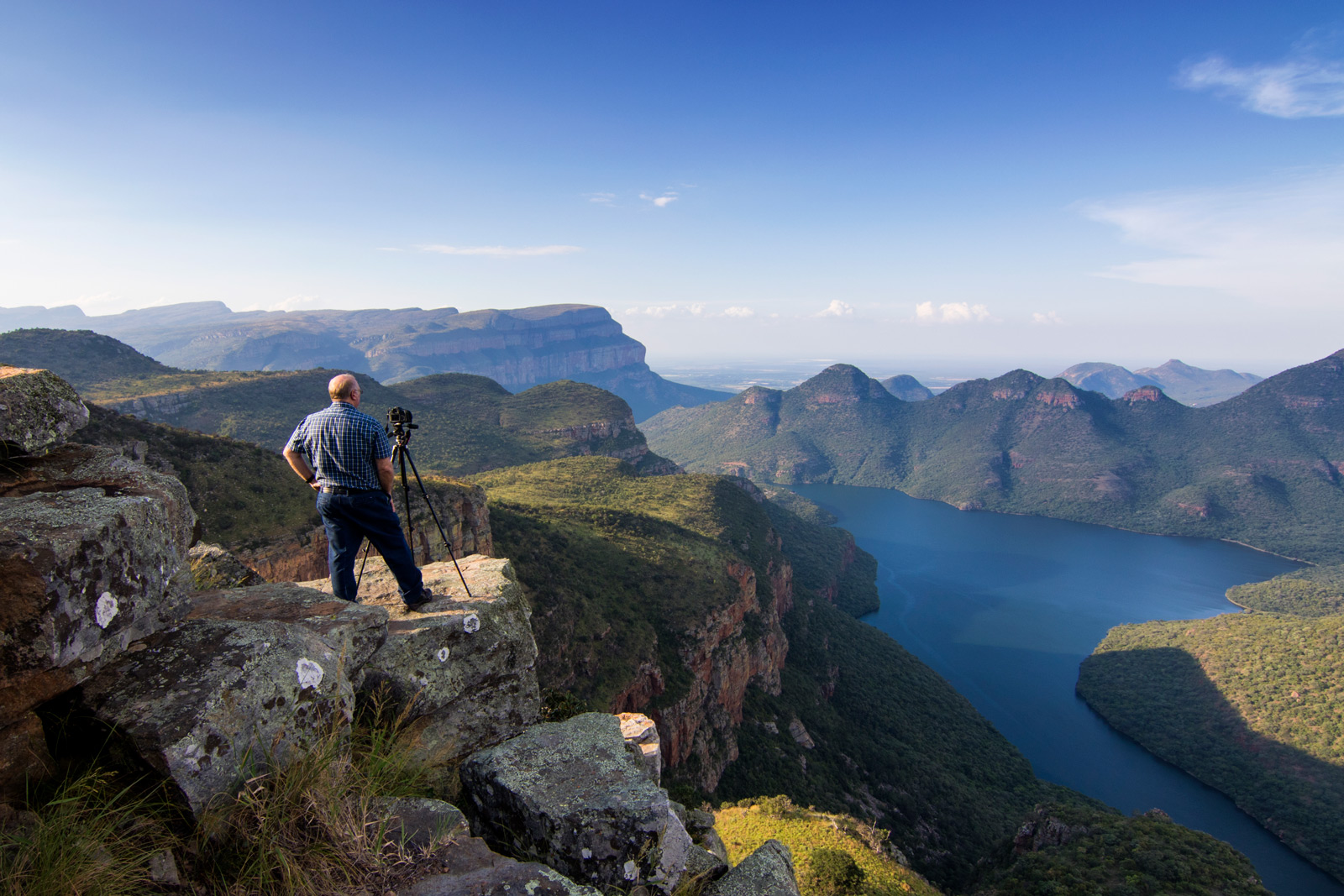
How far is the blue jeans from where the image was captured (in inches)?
236

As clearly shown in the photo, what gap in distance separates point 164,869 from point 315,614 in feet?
8.53

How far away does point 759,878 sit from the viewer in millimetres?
4418

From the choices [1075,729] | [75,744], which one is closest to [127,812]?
[75,744]

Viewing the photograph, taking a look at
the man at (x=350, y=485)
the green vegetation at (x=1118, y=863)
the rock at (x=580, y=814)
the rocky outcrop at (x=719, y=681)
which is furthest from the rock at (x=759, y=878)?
the green vegetation at (x=1118, y=863)

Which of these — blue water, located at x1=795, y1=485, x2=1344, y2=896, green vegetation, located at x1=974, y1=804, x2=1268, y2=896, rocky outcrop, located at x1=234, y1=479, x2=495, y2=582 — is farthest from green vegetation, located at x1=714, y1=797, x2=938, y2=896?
blue water, located at x1=795, y1=485, x2=1344, y2=896

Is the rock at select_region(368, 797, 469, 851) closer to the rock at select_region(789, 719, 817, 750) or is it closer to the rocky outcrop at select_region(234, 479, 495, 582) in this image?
the rocky outcrop at select_region(234, 479, 495, 582)

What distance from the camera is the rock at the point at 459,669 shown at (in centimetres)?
502

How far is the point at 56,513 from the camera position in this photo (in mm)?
3459

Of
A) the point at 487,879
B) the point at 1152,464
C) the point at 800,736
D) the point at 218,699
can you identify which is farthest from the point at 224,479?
Result: the point at 1152,464

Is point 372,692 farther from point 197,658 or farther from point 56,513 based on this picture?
point 56,513

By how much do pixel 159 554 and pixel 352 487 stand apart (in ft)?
6.66

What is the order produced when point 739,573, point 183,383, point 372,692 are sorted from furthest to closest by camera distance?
1. point 183,383
2. point 739,573
3. point 372,692

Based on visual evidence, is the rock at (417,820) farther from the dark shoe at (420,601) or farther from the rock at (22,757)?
the dark shoe at (420,601)

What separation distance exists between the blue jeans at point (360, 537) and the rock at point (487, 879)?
3.32 m
